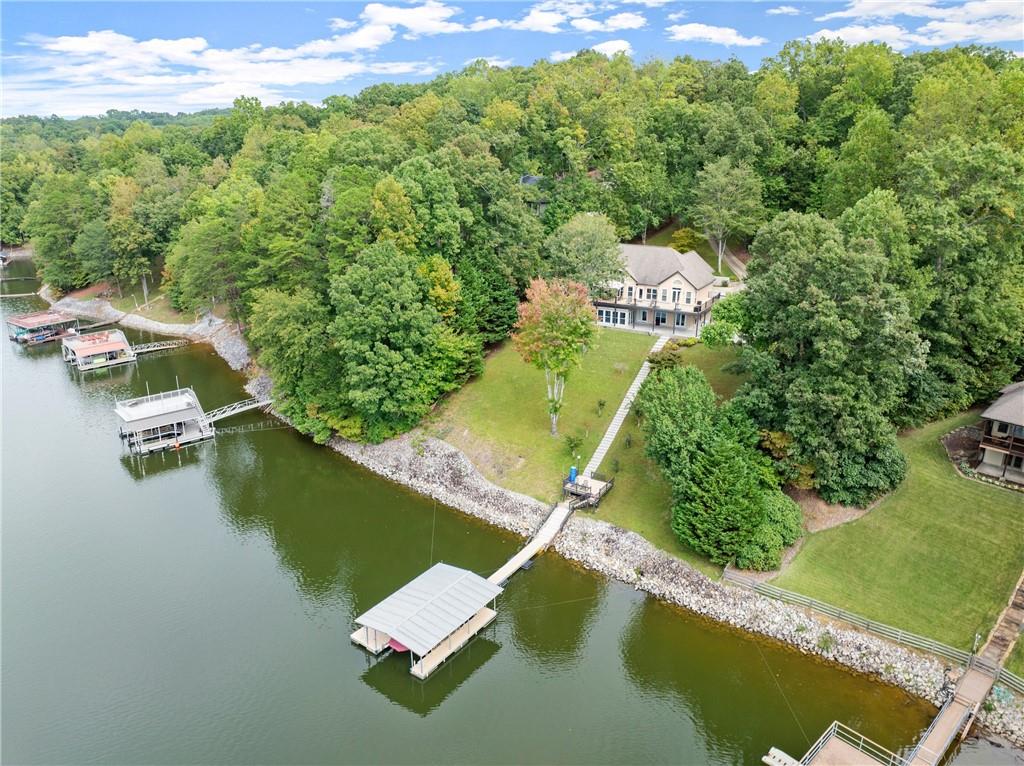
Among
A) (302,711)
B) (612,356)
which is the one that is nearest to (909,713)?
(302,711)

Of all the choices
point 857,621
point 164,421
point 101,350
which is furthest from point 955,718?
point 101,350

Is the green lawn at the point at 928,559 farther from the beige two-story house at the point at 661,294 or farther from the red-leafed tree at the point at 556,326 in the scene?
the beige two-story house at the point at 661,294

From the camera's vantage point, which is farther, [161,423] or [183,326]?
[183,326]

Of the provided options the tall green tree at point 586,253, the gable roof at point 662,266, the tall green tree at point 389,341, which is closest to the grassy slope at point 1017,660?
the gable roof at point 662,266

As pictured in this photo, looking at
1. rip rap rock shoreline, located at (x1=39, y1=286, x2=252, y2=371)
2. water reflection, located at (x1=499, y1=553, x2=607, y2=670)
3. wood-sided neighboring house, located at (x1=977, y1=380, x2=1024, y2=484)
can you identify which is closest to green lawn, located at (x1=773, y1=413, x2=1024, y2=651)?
wood-sided neighboring house, located at (x1=977, y1=380, x2=1024, y2=484)

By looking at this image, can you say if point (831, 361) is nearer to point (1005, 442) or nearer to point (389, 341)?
point (1005, 442)

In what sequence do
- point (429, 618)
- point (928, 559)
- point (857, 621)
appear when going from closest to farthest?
point (857, 621) < point (429, 618) < point (928, 559)

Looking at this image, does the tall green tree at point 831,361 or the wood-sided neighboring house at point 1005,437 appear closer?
the tall green tree at point 831,361

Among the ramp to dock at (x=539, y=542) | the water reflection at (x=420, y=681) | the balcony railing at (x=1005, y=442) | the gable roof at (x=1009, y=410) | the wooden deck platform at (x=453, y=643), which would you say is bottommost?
the water reflection at (x=420, y=681)
